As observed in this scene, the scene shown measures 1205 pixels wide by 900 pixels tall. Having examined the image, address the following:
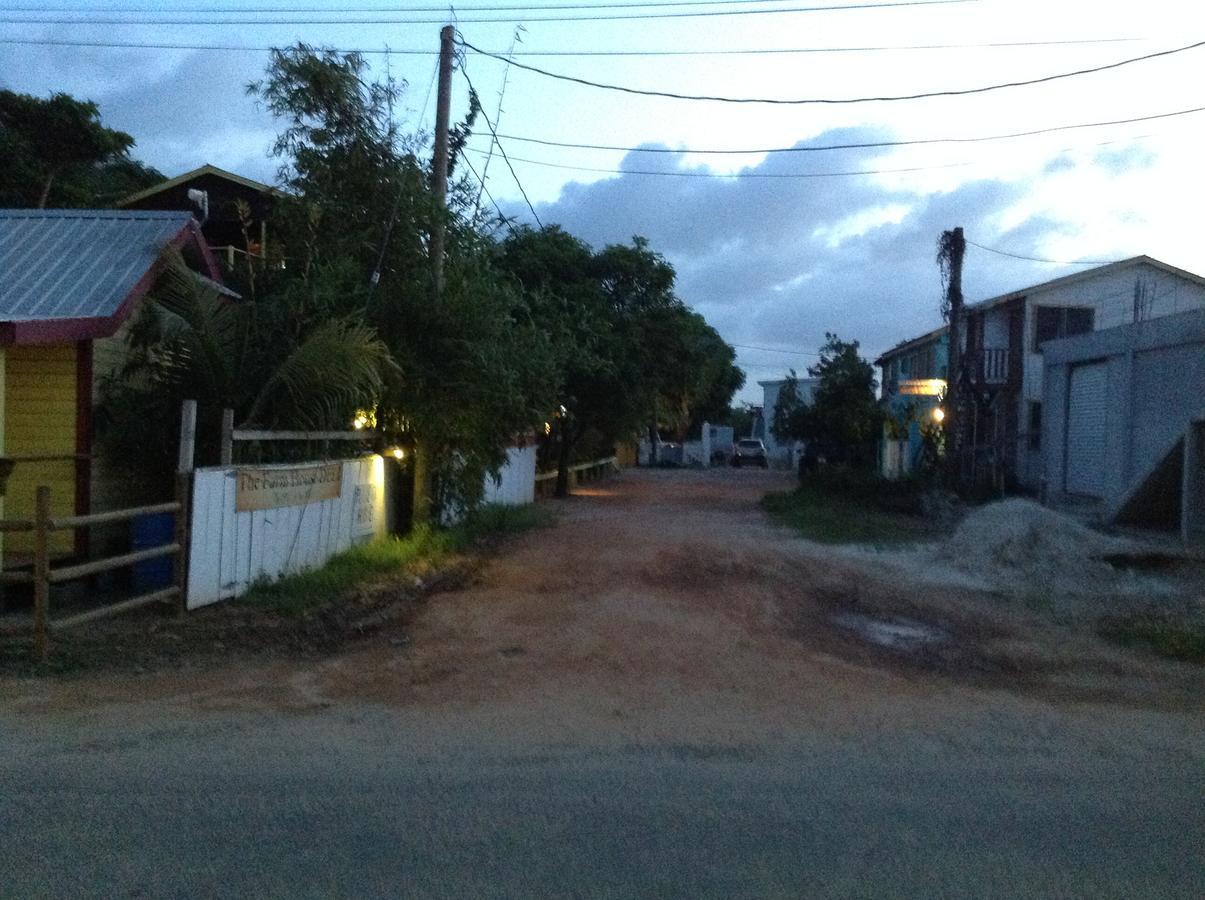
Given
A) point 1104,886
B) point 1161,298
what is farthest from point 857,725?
point 1161,298

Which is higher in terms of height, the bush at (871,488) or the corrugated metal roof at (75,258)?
the corrugated metal roof at (75,258)

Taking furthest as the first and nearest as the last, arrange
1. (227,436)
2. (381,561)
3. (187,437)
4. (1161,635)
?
(381,561), (227,436), (1161,635), (187,437)

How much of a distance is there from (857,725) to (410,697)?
3.25 m

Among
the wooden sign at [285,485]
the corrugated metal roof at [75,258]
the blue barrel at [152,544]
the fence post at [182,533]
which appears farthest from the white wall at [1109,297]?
the fence post at [182,533]

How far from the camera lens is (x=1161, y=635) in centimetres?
1135

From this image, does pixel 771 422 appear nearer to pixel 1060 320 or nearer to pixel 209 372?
pixel 1060 320

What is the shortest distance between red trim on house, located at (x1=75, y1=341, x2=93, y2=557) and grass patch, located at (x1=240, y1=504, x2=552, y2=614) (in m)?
2.19

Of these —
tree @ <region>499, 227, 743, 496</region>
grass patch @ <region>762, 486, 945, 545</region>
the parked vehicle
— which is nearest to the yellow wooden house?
grass patch @ <region>762, 486, 945, 545</region>

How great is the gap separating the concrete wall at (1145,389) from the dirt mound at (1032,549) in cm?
318

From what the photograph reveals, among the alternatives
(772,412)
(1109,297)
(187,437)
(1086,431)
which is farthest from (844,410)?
(772,412)

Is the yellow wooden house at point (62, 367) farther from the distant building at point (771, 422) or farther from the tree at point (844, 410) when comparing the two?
the distant building at point (771, 422)

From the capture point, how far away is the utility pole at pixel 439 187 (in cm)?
1662

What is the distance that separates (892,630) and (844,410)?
26.9 metres

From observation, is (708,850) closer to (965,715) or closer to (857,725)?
(857,725)
